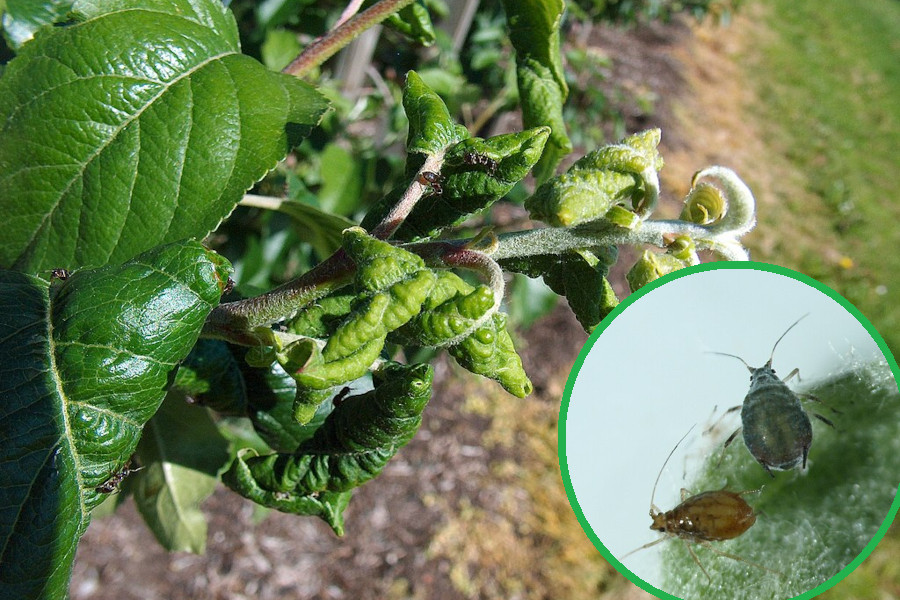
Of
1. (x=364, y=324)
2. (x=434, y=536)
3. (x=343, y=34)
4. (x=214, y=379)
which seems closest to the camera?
(x=364, y=324)

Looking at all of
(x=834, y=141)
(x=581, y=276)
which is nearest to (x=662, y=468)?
(x=581, y=276)

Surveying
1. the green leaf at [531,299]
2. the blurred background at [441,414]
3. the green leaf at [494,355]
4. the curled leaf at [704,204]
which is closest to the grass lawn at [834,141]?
the blurred background at [441,414]

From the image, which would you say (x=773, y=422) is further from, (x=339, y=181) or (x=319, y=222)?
(x=339, y=181)

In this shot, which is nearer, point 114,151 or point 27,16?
point 114,151

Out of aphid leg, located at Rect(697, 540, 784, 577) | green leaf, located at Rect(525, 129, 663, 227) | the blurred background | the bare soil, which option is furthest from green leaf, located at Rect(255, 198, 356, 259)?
the bare soil

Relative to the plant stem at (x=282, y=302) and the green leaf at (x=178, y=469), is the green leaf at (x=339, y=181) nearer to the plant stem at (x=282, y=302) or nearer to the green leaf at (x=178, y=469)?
the green leaf at (x=178, y=469)

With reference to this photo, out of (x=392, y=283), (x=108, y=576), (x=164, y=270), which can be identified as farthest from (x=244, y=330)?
(x=108, y=576)

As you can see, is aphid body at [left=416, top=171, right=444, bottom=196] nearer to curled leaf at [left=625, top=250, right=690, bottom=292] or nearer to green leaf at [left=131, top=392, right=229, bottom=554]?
curled leaf at [left=625, top=250, right=690, bottom=292]

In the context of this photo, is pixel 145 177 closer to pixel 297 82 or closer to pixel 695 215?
pixel 297 82
